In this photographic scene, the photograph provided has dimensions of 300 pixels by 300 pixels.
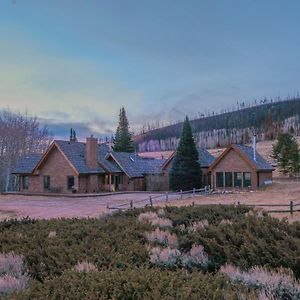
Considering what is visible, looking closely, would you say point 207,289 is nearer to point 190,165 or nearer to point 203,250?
point 203,250

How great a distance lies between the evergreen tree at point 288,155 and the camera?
6244 cm

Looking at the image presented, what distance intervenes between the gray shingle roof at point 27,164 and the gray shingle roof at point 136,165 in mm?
9560

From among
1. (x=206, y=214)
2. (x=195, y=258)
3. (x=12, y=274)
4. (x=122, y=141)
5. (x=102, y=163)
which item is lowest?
(x=12, y=274)

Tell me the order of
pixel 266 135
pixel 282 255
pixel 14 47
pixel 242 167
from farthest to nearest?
pixel 266 135, pixel 242 167, pixel 14 47, pixel 282 255

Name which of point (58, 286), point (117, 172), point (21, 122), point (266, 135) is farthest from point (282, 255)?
point (266, 135)

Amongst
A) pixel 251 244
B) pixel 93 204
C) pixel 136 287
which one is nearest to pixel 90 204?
pixel 93 204

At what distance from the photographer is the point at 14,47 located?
19047 mm

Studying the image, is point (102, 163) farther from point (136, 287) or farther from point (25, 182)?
point (136, 287)

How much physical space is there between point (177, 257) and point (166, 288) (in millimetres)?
3110

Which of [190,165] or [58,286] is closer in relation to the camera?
[58,286]

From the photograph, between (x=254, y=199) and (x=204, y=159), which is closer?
(x=254, y=199)

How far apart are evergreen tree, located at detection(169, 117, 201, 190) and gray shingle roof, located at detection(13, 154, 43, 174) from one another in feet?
55.5

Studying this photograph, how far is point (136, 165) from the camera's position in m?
57.0

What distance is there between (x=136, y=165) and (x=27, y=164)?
13.7 m
